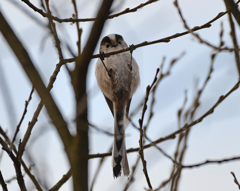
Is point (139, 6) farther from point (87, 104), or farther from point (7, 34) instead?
point (87, 104)

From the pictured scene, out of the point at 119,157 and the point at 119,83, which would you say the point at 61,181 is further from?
the point at 119,83

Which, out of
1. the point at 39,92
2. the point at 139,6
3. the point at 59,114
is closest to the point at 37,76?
the point at 39,92

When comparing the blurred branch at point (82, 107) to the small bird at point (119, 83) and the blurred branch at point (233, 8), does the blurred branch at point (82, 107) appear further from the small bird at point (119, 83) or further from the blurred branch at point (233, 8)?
the small bird at point (119, 83)

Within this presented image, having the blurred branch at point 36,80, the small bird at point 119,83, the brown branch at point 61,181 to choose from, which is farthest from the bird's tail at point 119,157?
the blurred branch at point 36,80

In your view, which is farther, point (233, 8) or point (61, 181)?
point (61, 181)

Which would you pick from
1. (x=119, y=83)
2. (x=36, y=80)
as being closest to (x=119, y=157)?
(x=119, y=83)

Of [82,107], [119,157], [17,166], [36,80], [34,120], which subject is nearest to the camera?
[82,107]

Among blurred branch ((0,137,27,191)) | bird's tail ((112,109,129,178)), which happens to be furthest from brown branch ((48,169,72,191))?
bird's tail ((112,109,129,178))

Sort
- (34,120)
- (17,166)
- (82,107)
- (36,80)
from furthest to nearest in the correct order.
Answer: (34,120), (17,166), (36,80), (82,107)

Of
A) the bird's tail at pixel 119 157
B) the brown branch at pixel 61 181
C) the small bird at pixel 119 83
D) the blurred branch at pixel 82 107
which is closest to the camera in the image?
the blurred branch at pixel 82 107

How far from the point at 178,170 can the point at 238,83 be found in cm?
66

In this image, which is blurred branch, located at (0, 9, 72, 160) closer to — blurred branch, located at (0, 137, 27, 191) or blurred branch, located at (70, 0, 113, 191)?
blurred branch, located at (70, 0, 113, 191)

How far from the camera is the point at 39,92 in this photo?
128cm

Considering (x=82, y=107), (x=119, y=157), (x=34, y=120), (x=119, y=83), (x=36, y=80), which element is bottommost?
(x=82, y=107)
